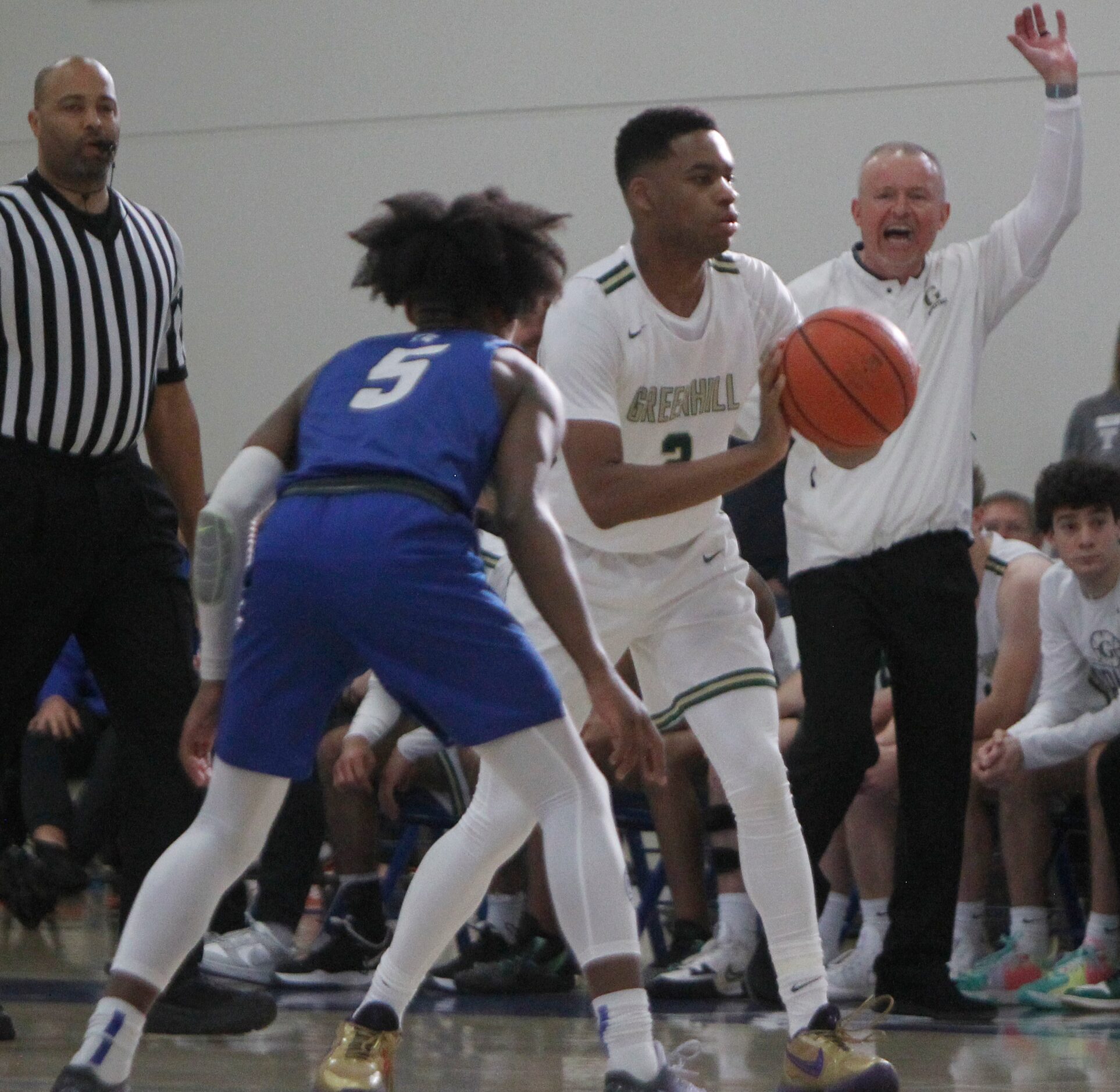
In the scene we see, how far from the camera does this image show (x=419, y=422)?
3.09m

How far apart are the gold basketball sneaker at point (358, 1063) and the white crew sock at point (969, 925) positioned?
8.26 ft

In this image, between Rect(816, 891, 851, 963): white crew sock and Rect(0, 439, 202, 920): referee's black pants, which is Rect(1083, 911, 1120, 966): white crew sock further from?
Rect(0, 439, 202, 920): referee's black pants

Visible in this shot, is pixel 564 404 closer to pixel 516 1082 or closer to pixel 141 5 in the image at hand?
pixel 516 1082

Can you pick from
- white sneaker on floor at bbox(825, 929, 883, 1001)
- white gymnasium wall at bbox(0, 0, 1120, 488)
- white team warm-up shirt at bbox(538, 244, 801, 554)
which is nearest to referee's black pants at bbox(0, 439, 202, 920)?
white team warm-up shirt at bbox(538, 244, 801, 554)

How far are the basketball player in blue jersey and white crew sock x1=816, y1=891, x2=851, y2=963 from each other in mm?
2564

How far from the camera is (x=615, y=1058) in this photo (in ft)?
9.97

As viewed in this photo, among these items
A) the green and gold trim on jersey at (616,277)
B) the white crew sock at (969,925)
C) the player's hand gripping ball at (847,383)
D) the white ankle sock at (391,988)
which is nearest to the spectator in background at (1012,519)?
the white crew sock at (969,925)

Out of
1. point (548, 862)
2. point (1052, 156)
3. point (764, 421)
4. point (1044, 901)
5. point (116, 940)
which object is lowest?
point (116, 940)

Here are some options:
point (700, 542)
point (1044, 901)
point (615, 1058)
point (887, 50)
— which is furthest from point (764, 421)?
point (887, 50)

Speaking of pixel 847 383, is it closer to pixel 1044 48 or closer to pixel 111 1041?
pixel 1044 48

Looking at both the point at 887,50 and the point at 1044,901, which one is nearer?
the point at 1044,901

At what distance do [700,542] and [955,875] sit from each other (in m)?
1.31

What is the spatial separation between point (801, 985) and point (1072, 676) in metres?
2.24

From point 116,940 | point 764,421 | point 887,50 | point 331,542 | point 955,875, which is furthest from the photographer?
point 887,50
